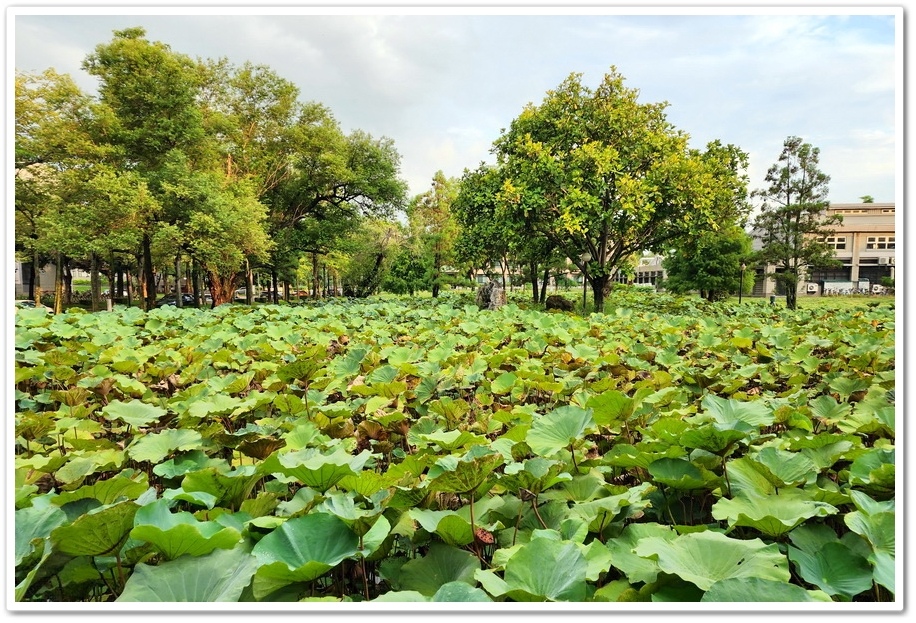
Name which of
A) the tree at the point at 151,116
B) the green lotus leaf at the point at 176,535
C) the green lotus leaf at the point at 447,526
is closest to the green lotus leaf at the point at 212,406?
the green lotus leaf at the point at 176,535

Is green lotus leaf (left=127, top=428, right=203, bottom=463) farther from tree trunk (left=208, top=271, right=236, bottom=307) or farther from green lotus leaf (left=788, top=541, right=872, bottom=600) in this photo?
tree trunk (left=208, top=271, right=236, bottom=307)

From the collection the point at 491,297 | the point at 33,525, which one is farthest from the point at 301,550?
the point at 491,297

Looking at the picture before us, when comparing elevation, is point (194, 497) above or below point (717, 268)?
below

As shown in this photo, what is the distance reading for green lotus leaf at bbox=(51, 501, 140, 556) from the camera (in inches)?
30.3

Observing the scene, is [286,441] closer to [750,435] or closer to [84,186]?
[750,435]

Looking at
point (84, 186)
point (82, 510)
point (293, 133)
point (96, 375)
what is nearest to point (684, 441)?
point (82, 510)

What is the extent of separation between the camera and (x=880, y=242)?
2.07 m

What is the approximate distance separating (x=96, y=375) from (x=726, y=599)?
258 centimetres

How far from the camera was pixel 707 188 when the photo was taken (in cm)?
995

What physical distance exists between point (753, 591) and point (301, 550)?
0.72m

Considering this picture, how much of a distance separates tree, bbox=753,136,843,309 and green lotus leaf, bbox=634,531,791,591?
1311cm

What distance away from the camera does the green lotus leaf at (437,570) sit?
90cm

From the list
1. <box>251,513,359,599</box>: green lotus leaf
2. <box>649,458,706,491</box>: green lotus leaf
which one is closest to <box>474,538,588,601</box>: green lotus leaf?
<box>251,513,359,599</box>: green lotus leaf

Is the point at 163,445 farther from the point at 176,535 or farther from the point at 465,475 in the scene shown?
the point at 465,475
